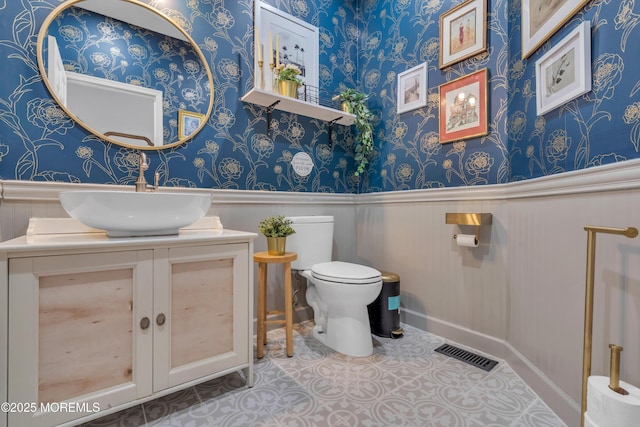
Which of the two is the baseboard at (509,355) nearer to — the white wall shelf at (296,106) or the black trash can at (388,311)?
the black trash can at (388,311)

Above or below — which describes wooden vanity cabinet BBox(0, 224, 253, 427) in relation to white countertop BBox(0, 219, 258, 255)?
below

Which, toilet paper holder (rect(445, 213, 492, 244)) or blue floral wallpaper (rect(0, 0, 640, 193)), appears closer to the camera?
blue floral wallpaper (rect(0, 0, 640, 193))

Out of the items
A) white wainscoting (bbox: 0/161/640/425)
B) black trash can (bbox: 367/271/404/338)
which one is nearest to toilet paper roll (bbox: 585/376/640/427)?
white wainscoting (bbox: 0/161/640/425)

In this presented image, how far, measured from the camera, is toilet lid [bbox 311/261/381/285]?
1.59 m

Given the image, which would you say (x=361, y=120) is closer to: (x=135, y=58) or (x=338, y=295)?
(x=338, y=295)

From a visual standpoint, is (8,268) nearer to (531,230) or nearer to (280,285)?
(280,285)

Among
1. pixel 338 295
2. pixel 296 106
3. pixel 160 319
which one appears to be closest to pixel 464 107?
pixel 296 106

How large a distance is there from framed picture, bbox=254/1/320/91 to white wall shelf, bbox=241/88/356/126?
11cm

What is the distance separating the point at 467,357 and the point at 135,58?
7.79ft

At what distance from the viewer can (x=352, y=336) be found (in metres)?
1.65

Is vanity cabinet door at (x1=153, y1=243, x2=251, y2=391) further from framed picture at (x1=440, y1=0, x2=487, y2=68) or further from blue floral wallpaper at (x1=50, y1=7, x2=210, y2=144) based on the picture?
framed picture at (x1=440, y1=0, x2=487, y2=68)

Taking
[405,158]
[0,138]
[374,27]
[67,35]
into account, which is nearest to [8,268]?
[0,138]

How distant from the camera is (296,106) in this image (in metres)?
2.01

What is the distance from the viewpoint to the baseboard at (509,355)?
1108 millimetres
